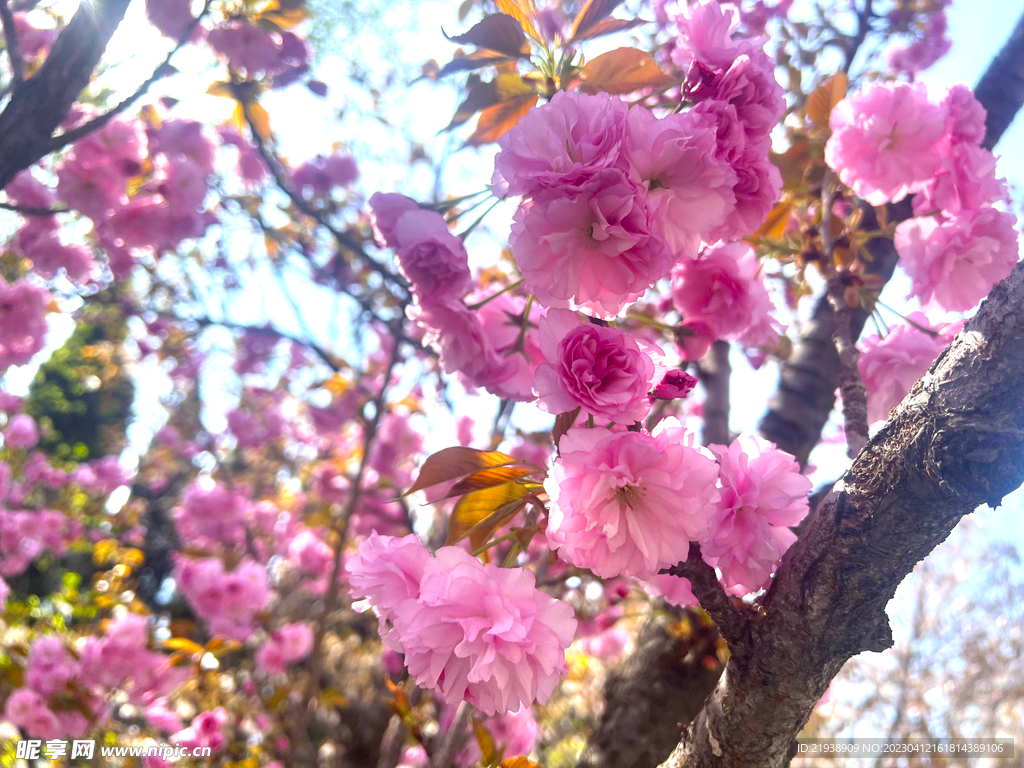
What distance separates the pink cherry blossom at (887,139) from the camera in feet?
3.18

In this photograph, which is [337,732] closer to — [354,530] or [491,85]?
[354,530]

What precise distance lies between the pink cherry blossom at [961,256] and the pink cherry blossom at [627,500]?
640mm

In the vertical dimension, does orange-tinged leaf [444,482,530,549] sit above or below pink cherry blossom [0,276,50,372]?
below

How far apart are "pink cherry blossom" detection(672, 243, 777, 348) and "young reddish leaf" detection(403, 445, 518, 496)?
43 centimetres

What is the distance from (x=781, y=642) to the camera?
0.68 m

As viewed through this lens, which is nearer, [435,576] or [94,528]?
[435,576]

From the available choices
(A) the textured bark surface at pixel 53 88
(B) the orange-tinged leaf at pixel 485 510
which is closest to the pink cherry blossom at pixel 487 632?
(B) the orange-tinged leaf at pixel 485 510

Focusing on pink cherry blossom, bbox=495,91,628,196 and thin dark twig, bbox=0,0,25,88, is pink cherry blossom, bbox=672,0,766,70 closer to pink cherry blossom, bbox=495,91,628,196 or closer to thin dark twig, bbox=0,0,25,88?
pink cherry blossom, bbox=495,91,628,196

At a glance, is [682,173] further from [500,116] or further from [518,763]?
[518,763]

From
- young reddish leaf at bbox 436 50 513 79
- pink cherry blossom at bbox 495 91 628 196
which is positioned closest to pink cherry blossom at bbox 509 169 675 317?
pink cherry blossom at bbox 495 91 628 196

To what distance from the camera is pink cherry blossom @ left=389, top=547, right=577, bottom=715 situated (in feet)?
1.98

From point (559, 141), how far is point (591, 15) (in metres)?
0.40

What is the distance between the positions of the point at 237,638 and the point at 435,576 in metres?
2.78

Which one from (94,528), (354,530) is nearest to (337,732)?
→ (354,530)
